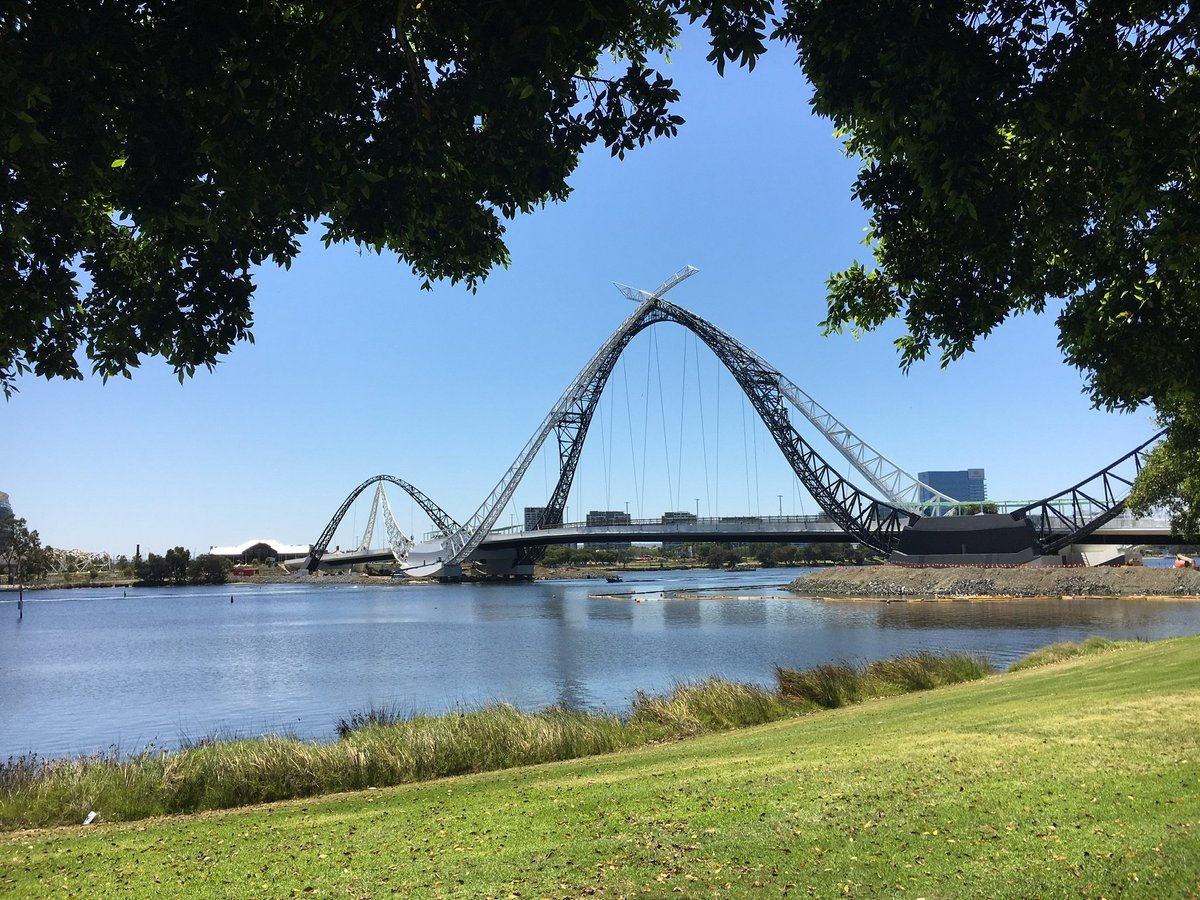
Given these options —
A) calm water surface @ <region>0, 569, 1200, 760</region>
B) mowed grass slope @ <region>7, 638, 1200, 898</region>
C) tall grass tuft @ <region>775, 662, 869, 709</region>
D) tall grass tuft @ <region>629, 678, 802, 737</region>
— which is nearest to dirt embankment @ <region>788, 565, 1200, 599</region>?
calm water surface @ <region>0, 569, 1200, 760</region>

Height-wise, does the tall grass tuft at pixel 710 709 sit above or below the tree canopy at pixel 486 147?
below

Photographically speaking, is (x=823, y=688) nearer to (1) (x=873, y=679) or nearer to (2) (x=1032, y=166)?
(1) (x=873, y=679)

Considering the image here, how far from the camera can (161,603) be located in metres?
105

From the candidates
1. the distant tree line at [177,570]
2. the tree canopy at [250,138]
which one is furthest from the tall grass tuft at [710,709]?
the distant tree line at [177,570]

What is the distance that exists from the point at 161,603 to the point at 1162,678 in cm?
11222

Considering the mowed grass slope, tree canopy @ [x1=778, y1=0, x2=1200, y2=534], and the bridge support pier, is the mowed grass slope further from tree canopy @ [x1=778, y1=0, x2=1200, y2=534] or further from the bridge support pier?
the bridge support pier

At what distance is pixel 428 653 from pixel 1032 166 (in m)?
40.5

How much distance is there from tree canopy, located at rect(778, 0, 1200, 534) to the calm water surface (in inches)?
719

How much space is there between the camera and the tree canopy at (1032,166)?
18.7 ft

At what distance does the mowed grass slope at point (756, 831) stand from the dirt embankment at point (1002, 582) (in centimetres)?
6580

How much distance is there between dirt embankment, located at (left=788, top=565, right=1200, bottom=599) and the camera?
67438 millimetres

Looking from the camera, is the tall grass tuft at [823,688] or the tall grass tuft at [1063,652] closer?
the tall grass tuft at [823,688]

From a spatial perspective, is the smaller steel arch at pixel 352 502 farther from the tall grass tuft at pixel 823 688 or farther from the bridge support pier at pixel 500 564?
the tall grass tuft at pixel 823 688

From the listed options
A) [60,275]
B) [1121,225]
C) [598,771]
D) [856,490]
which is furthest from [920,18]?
[856,490]
